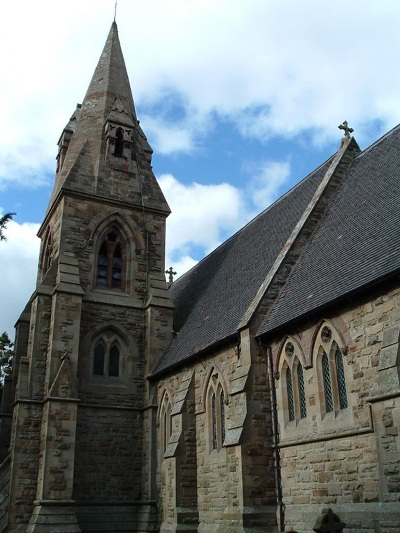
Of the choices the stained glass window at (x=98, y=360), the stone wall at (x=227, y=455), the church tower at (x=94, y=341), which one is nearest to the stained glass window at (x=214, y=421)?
the stone wall at (x=227, y=455)

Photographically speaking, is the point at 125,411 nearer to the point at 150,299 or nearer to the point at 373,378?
the point at 150,299

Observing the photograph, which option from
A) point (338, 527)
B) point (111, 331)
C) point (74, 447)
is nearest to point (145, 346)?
point (111, 331)

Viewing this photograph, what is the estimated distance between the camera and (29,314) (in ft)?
76.3

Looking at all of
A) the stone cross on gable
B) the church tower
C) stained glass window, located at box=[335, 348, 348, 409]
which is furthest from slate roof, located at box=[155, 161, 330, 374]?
the stone cross on gable

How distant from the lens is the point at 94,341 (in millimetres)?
20656

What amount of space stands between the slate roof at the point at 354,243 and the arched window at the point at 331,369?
66 cm

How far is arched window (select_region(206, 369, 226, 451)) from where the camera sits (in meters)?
15.7

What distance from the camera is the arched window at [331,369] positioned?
11.8 metres

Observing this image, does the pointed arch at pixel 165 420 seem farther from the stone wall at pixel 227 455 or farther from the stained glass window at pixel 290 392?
the stained glass window at pixel 290 392

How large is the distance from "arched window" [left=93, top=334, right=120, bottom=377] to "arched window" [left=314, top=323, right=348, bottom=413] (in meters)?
10.1

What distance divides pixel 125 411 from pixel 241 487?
824 centimetres

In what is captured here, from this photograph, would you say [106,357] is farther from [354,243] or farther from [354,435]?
[354,435]

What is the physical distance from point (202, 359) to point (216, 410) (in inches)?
65.4

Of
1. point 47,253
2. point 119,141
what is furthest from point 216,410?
point 119,141
